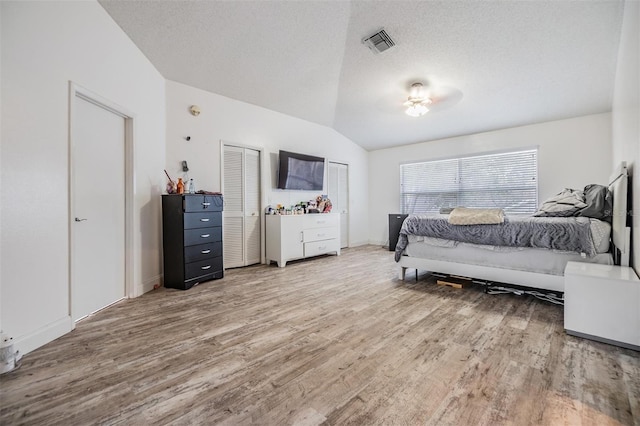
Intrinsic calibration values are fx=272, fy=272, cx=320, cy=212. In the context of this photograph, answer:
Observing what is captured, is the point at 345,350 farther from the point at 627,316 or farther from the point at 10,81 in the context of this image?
the point at 10,81

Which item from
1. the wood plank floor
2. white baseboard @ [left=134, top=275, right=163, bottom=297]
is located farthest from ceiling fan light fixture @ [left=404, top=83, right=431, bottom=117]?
white baseboard @ [left=134, top=275, right=163, bottom=297]

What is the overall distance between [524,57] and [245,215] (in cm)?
424

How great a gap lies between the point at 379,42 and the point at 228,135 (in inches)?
96.5

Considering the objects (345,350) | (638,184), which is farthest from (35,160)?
(638,184)

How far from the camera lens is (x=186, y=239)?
10.5 feet

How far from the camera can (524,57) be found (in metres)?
3.23

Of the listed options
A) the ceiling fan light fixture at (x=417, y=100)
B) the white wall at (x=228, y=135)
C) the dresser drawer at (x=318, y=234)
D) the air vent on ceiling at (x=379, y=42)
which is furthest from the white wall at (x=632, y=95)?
the white wall at (x=228, y=135)

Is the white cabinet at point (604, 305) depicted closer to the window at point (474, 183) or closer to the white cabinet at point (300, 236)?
the window at point (474, 183)

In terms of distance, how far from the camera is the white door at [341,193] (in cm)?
592

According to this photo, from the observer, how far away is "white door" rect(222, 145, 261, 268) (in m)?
4.18

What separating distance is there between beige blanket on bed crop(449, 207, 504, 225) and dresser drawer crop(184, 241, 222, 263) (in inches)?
115

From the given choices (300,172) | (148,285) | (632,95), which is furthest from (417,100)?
(148,285)

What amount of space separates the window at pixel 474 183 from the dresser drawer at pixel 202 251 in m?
4.28

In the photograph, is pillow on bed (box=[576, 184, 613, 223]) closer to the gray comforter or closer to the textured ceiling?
the gray comforter
